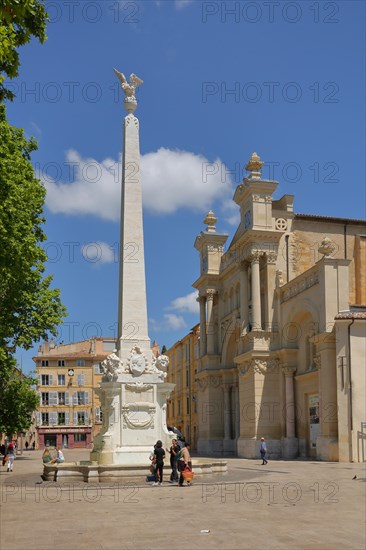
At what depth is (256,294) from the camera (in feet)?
149

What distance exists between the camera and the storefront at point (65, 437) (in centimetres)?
8712

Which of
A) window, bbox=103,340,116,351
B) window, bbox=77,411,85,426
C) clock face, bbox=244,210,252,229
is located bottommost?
window, bbox=77,411,85,426

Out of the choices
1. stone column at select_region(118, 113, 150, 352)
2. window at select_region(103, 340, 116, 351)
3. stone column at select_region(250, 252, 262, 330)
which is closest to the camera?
stone column at select_region(118, 113, 150, 352)

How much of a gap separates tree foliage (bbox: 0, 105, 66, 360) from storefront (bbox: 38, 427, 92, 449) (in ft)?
178

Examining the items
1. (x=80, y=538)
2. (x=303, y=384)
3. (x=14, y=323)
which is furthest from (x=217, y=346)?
(x=80, y=538)

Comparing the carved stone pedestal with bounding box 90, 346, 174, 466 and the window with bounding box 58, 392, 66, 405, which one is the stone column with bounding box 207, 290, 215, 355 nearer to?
the carved stone pedestal with bounding box 90, 346, 174, 466

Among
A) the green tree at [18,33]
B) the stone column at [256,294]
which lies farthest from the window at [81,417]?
the green tree at [18,33]

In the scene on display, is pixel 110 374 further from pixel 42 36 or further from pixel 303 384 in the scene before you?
pixel 303 384

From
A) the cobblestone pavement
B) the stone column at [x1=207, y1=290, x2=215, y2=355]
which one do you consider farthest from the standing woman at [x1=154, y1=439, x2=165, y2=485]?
the stone column at [x1=207, y1=290, x2=215, y2=355]

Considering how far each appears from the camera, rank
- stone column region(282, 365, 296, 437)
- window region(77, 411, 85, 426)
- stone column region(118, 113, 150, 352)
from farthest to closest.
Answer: window region(77, 411, 85, 426)
stone column region(282, 365, 296, 437)
stone column region(118, 113, 150, 352)

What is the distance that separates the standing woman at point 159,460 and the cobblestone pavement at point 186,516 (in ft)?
0.98

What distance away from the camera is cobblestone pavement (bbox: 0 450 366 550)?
36.5 ft

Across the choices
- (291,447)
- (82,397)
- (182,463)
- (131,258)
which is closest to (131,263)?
(131,258)

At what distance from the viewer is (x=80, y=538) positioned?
1154cm
